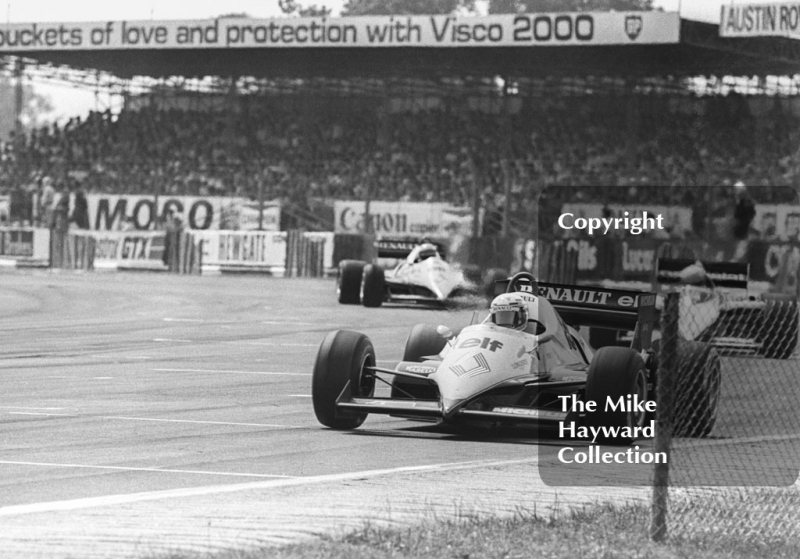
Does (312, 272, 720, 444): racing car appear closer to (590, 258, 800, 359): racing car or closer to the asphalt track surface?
the asphalt track surface

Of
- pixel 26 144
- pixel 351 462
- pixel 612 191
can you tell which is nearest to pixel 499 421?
pixel 351 462

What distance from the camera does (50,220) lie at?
144ft

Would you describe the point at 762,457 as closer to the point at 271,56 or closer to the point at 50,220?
the point at 50,220

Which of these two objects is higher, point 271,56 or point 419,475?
point 271,56

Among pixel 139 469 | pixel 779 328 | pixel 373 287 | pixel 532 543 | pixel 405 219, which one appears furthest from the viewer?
pixel 405 219

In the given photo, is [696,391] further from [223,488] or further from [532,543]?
[532,543]

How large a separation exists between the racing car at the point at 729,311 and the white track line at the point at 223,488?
916cm

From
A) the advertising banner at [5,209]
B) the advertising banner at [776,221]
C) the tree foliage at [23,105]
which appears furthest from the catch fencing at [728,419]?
the tree foliage at [23,105]

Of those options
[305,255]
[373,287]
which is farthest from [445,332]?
[305,255]

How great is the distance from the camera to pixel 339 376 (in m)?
11.1

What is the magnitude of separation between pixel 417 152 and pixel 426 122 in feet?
7.98

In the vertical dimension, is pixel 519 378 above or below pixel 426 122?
→ below

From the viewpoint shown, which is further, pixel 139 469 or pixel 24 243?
pixel 24 243

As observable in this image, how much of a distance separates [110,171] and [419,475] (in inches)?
1709
